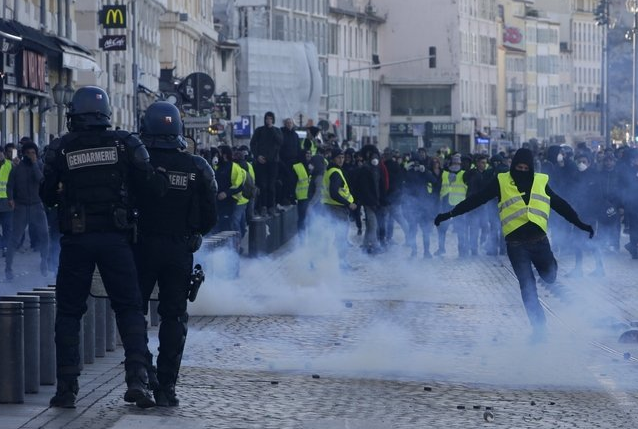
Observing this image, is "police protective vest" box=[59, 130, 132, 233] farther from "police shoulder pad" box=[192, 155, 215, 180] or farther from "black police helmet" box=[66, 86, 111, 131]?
"police shoulder pad" box=[192, 155, 215, 180]

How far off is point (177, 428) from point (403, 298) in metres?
12.0

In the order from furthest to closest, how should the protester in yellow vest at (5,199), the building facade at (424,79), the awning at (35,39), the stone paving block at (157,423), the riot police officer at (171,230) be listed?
1. the building facade at (424,79)
2. the awning at (35,39)
3. the protester in yellow vest at (5,199)
4. the riot police officer at (171,230)
5. the stone paving block at (157,423)

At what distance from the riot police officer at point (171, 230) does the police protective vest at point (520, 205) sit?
522cm

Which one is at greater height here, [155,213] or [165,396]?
[155,213]

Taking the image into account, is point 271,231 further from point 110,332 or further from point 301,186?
point 110,332

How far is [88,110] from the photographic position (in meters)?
11.8

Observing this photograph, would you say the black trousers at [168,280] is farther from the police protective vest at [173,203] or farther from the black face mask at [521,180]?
the black face mask at [521,180]

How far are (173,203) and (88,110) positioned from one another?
2.74 feet

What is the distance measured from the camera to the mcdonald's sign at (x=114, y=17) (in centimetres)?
5184

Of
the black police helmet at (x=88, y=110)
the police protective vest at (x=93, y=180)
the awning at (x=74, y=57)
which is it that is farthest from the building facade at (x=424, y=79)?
the police protective vest at (x=93, y=180)

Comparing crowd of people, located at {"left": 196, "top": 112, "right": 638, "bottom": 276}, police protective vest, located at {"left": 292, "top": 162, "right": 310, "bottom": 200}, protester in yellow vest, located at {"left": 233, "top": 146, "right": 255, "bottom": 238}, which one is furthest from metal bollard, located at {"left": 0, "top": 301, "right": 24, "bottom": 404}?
police protective vest, located at {"left": 292, "top": 162, "right": 310, "bottom": 200}

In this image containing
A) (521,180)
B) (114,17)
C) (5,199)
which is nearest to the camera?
(521,180)

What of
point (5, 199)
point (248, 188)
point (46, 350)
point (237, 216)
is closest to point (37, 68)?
point (248, 188)

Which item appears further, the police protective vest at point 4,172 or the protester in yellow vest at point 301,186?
the protester in yellow vest at point 301,186
